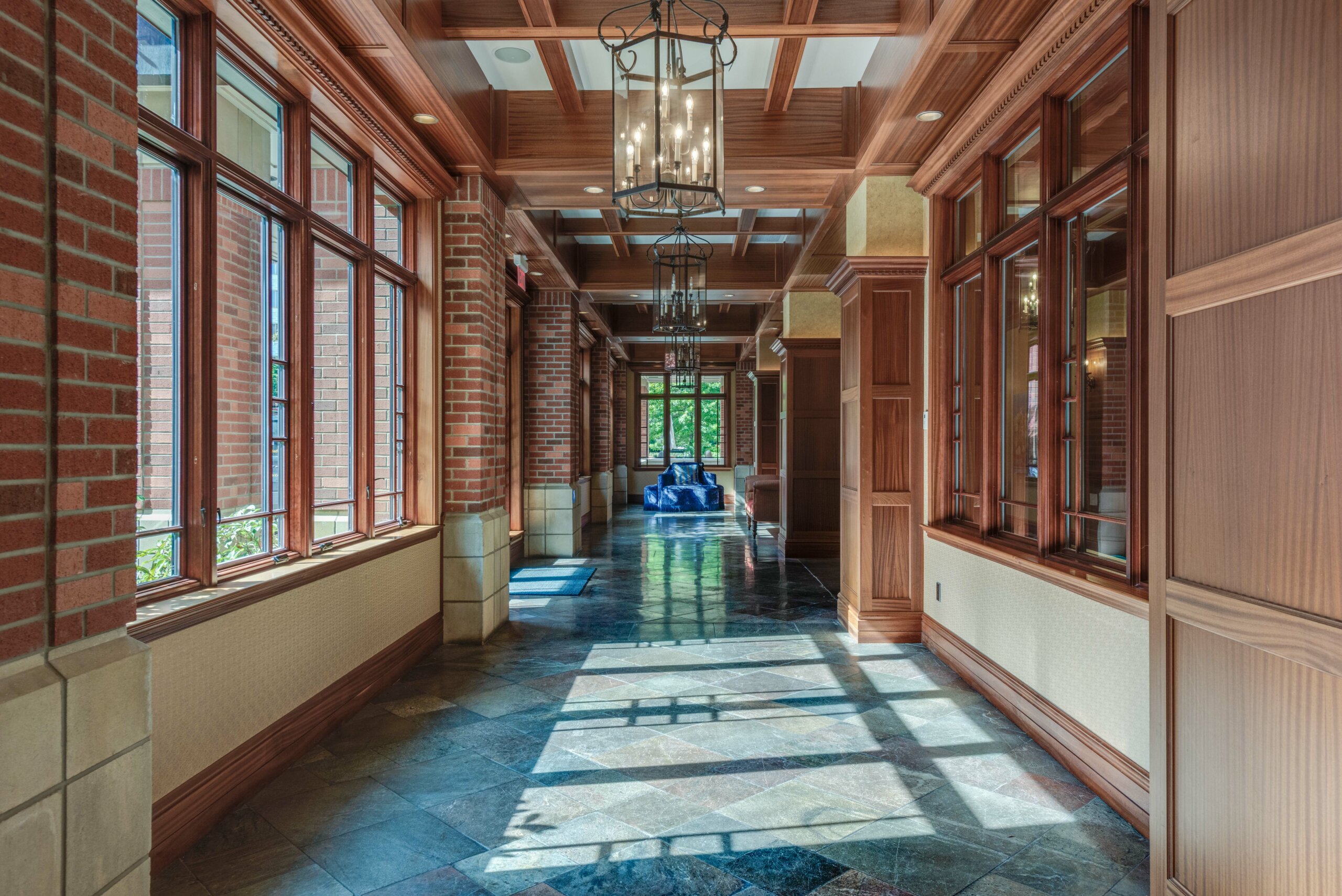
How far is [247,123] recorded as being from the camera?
2979 mm

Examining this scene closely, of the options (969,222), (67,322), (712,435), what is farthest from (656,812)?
(712,435)

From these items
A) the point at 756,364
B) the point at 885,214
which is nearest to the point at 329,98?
the point at 885,214

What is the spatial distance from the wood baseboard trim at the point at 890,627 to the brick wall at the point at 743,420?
449 inches

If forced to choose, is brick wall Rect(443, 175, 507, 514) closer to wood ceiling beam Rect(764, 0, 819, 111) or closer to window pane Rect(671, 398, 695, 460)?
wood ceiling beam Rect(764, 0, 819, 111)

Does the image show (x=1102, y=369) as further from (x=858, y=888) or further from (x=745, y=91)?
(x=745, y=91)

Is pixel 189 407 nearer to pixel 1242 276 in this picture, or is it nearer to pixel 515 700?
pixel 515 700

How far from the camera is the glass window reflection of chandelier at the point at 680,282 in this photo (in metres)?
5.84

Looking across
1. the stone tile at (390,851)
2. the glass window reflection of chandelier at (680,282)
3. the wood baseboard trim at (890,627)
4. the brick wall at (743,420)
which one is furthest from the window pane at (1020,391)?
the brick wall at (743,420)

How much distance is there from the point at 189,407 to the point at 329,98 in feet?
5.35

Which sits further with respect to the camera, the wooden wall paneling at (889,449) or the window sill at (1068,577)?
the wooden wall paneling at (889,449)

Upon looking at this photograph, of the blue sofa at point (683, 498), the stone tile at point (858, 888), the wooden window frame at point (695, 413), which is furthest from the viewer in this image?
the wooden window frame at point (695, 413)

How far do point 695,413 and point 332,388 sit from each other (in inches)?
509

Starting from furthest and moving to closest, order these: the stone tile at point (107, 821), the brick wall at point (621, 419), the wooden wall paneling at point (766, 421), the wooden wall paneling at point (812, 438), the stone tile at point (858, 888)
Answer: the brick wall at point (621, 419)
the wooden wall paneling at point (766, 421)
the wooden wall paneling at point (812, 438)
the stone tile at point (858, 888)
the stone tile at point (107, 821)

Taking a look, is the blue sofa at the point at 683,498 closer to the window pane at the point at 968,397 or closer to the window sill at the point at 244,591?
the window pane at the point at 968,397
